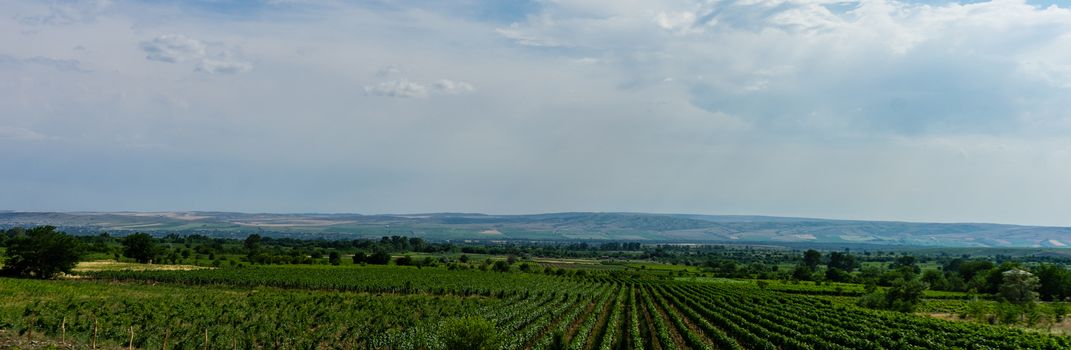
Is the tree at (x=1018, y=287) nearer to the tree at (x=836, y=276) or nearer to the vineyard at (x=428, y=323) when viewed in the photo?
the vineyard at (x=428, y=323)

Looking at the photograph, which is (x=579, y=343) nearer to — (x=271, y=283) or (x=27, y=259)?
(x=271, y=283)

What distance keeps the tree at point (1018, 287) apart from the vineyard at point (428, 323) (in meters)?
37.2

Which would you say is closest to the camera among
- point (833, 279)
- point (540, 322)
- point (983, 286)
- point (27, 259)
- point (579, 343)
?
point (579, 343)

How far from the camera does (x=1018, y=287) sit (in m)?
82.2

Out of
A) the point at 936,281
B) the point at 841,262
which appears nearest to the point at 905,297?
the point at 936,281

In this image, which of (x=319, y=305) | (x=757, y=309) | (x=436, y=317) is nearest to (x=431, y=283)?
(x=319, y=305)

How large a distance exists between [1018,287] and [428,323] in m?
78.0

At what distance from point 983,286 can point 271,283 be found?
104 metres

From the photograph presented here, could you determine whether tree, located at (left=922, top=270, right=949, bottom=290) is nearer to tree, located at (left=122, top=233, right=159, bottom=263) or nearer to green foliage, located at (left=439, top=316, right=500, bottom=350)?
green foliage, located at (left=439, top=316, right=500, bottom=350)

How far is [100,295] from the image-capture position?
54.3 metres

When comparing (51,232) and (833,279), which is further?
(833,279)

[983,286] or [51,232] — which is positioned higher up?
[51,232]

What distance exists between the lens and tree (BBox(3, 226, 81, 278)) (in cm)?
7088

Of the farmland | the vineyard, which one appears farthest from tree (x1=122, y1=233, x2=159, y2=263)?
the vineyard
